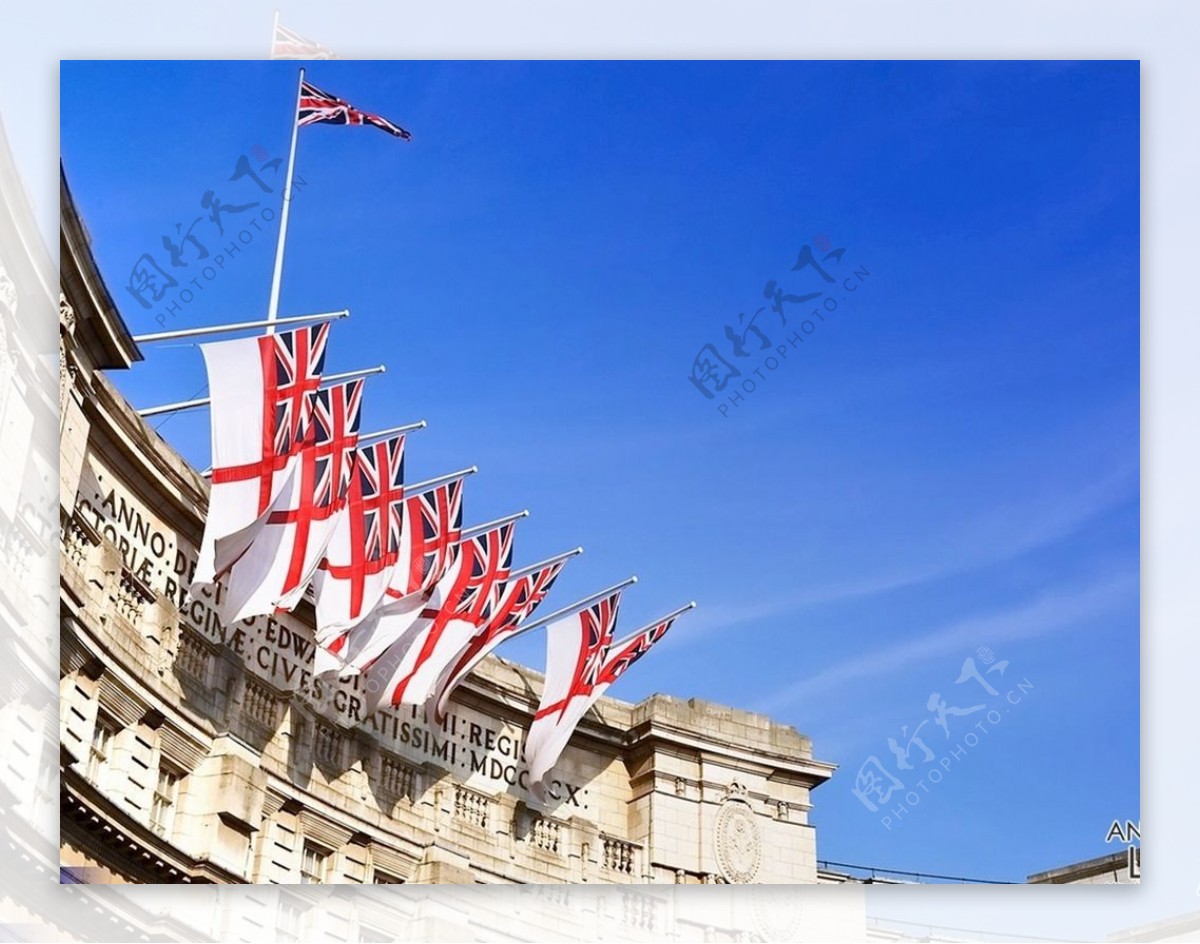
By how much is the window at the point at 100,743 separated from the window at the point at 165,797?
0.58 metres

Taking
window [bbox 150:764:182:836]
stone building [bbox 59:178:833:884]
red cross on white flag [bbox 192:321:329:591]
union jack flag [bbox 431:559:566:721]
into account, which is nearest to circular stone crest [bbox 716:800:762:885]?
stone building [bbox 59:178:833:884]

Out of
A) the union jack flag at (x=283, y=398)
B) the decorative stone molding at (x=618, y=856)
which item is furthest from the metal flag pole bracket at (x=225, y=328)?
the decorative stone molding at (x=618, y=856)

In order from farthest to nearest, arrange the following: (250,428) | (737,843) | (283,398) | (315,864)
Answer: (737,843) → (315,864) → (283,398) → (250,428)

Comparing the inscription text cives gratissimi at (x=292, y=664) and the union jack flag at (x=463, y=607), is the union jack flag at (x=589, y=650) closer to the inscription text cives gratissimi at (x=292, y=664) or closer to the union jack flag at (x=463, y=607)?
the inscription text cives gratissimi at (x=292, y=664)

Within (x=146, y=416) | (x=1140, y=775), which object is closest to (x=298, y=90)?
(x=146, y=416)

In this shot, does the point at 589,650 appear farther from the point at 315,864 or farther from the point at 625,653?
the point at 315,864

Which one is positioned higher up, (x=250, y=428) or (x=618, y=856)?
(x=250, y=428)

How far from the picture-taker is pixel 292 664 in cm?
1812

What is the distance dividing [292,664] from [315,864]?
2.05m

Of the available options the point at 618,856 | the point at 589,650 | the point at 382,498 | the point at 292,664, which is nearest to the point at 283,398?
the point at 382,498

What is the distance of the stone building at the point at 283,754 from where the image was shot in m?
16.6

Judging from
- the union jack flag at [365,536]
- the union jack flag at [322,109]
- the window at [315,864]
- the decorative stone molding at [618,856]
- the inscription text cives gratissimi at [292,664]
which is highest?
the union jack flag at [322,109]

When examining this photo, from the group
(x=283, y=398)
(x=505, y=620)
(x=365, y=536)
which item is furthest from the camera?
(x=505, y=620)

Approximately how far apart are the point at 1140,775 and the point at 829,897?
10.8 ft
